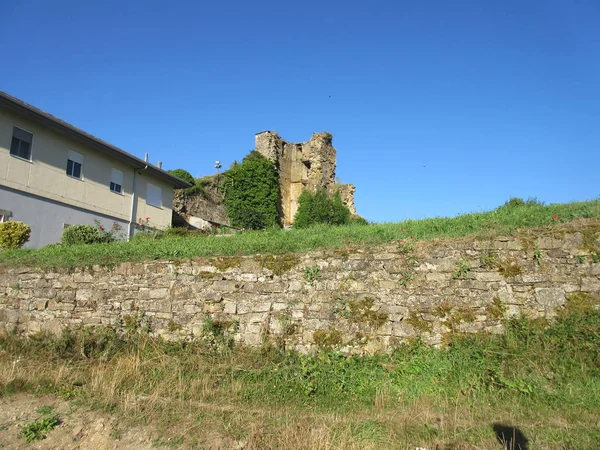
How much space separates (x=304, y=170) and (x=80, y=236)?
17.1 m

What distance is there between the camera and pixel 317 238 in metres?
7.29

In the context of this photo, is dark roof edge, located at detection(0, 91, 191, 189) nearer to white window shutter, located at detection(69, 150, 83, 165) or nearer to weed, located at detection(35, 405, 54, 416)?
white window shutter, located at detection(69, 150, 83, 165)

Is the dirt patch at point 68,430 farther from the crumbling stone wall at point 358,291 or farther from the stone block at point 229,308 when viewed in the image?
the stone block at point 229,308

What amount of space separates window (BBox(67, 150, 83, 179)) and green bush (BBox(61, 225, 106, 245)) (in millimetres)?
5217

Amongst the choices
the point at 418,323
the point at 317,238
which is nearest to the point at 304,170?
the point at 317,238

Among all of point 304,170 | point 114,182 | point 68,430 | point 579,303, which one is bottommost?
point 68,430

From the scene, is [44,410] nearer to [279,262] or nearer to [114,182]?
[279,262]

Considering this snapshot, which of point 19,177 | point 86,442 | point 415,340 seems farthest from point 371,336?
point 19,177

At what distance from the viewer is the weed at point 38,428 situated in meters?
4.73

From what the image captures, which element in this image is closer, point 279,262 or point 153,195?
point 279,262

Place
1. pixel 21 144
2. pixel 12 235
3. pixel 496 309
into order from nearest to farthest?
pixel 496 309 → pixel 12 235 → pixel 21 144

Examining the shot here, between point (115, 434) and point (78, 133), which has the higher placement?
point (78, 133)

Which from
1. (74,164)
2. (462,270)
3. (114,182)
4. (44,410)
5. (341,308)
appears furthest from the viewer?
(114,182)

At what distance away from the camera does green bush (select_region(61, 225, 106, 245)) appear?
12102mm
